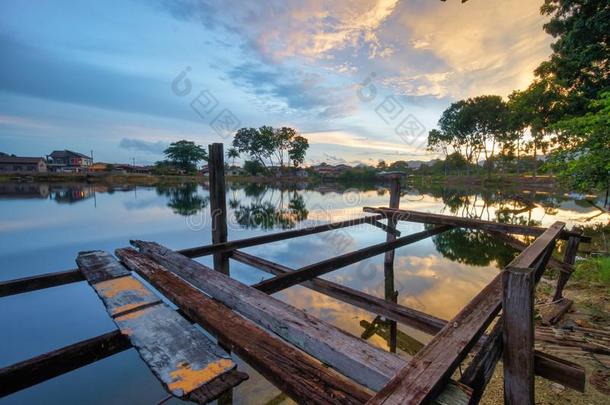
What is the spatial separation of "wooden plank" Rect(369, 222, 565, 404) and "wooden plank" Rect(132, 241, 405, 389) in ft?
0.27

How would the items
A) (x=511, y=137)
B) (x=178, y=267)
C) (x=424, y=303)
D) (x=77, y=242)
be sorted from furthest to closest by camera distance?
1. (x=511, y=137)
2. (x=77, y=242)
3. (x=424, y=303)
4. (x=178, y=267)

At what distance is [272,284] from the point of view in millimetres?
2768

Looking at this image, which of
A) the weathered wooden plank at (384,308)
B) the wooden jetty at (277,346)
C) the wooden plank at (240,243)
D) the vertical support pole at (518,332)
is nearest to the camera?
the wooden jetty at (277,346)

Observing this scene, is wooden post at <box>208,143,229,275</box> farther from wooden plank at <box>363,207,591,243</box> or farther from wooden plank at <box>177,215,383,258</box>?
wooden plank at <box>363,207,591,243</box>

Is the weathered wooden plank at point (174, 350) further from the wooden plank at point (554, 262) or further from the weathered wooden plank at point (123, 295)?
the wooden plank at point (554, 262)

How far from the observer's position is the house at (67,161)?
272 feet

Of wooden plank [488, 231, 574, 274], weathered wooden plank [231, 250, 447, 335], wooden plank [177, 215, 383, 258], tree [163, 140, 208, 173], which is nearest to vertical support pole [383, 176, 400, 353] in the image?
weathered wooden plank [231, 250, 447, 335]

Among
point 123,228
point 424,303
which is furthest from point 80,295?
point 123,228

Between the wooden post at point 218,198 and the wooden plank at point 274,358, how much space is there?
2.94m

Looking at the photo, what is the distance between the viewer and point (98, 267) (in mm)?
2295

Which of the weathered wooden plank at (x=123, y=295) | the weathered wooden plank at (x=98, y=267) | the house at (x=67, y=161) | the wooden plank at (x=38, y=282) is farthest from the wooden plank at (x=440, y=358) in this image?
the house at (x=67, y=161)

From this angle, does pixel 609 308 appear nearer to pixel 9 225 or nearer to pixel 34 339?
pixel 34 339

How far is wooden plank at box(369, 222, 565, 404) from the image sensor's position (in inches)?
34.9

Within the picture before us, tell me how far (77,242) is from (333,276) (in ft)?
40.2
